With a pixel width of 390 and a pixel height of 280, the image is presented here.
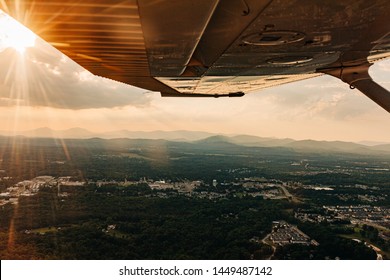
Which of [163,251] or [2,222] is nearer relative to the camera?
[163,251]

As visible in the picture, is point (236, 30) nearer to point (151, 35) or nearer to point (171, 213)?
point (151, 35)

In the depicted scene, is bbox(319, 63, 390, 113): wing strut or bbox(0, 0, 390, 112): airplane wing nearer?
bbox(0, 0, 390, 112): airplane wing

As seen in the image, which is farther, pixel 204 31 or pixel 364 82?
pixel 364 82

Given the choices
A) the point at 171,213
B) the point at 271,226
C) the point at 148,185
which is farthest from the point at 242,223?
the point at 148,185

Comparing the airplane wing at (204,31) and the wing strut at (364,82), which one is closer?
the airplane wing at (204,31)
